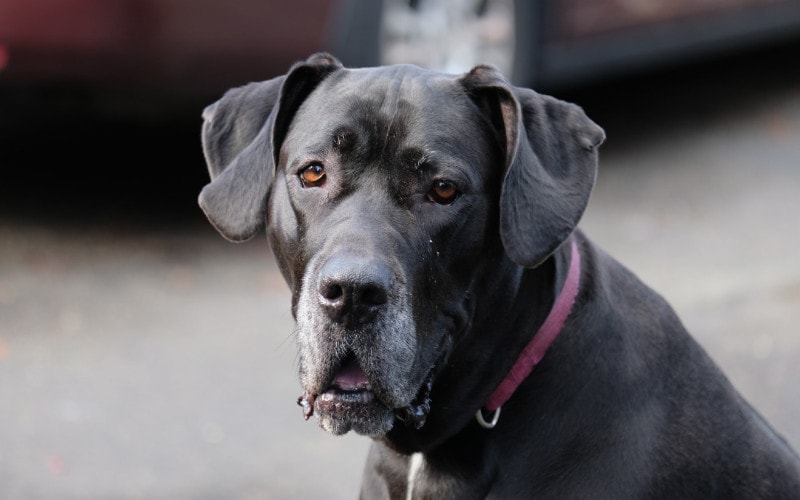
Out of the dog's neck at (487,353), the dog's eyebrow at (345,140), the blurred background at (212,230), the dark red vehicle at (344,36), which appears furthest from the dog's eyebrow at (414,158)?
the dark red vehicle at (344,36)

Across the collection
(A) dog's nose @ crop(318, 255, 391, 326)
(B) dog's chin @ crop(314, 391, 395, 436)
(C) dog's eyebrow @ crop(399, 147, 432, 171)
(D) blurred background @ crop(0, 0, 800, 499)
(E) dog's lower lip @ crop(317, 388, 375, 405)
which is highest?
(C) dog's eyebrow @ crop(399, 147, 432, 171)

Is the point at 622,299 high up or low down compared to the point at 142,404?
up

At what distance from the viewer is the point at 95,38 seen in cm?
652

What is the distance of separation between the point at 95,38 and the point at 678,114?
15.0 ft

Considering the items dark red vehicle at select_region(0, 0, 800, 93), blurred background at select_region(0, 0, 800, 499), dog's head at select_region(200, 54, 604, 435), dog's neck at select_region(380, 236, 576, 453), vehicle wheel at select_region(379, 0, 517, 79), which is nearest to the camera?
dog's head at select_region(200, 54, 604, 435)

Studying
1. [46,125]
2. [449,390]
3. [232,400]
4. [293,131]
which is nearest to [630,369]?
[449,390]

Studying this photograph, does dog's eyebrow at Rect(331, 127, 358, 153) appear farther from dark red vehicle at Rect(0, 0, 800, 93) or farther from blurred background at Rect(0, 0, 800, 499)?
dark red vehicle at Rect(0, 0, 800, 93)

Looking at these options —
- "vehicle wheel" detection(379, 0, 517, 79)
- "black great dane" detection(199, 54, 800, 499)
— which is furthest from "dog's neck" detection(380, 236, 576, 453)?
"vehicle wheel" detection(379, 0, 517, 79)

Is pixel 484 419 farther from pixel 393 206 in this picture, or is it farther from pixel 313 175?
pixel 313 175

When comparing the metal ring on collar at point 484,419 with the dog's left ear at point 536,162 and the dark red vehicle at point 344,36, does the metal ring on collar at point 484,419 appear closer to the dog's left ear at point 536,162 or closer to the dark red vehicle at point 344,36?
the dog's left ear at point 536,162

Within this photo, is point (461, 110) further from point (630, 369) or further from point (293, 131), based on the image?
point (630, 369)

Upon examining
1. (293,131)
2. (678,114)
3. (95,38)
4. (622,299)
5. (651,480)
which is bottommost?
(678,114)

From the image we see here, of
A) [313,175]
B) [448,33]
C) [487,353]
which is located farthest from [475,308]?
[448,33]

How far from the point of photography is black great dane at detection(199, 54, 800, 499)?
3.31 metres
